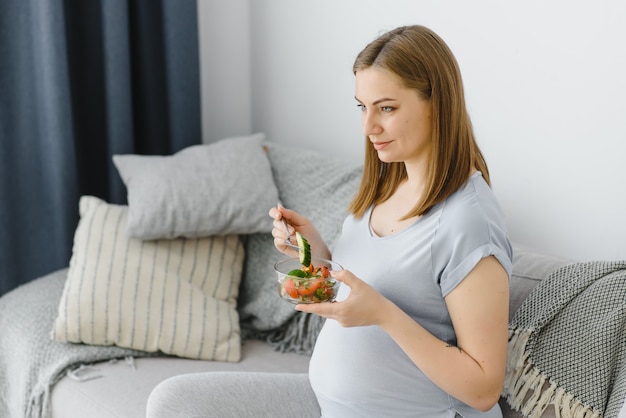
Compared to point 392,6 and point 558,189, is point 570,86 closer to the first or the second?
point 558,189

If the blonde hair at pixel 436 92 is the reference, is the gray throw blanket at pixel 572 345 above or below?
below

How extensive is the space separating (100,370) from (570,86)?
4.33 feet

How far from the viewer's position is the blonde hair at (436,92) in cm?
128

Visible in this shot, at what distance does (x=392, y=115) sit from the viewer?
1305 mm

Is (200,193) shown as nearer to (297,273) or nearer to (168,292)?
(168,292)

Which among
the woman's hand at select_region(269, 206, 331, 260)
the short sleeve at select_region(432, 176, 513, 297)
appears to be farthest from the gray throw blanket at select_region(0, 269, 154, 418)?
the short sleeve at select_region(432, 176, 513, 297)

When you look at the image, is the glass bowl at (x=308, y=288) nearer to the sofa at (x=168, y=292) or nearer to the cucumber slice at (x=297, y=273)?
the cucumber slice at (x=297, y=273)

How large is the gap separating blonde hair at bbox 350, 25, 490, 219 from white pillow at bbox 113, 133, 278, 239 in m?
0.80

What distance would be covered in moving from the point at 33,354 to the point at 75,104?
0.87m

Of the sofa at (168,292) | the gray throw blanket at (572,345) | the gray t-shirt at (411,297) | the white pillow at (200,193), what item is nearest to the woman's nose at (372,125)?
the gray t-shirt at (411,297)

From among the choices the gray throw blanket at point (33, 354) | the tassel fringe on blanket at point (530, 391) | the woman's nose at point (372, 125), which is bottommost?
the gray throw blanket at point (33, 354)

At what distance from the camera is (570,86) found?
1702 millimetres

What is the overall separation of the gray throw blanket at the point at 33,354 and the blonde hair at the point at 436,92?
101 centimetres

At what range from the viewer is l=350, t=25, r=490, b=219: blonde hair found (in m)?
1.28
